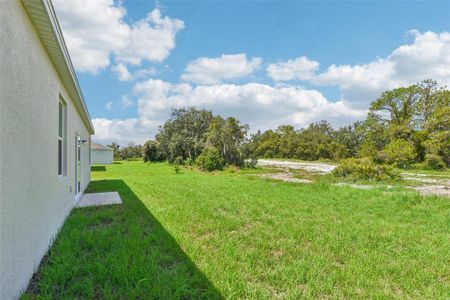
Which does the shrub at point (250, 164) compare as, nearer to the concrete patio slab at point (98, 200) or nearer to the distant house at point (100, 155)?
the concrete patio slab at point (98, 200)

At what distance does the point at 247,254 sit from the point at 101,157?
111 feet

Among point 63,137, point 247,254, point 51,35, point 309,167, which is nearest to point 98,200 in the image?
point 63,137

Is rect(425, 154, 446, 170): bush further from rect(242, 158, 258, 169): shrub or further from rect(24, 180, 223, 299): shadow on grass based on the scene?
rect(24, 180, 223, 299): shadow on grass

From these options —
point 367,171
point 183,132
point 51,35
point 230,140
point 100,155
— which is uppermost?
point 183,132

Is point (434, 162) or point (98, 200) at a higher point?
point (434, 162)

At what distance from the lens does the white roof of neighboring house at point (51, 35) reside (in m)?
2.58

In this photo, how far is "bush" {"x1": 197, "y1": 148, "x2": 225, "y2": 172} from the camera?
21566 millimetres

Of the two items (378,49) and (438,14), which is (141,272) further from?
(378,49)

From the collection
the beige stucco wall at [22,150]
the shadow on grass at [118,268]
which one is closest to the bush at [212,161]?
the shadow on grass at [118,268]

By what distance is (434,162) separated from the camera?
2166 centimetres

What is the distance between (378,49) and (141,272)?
13880 millimetres

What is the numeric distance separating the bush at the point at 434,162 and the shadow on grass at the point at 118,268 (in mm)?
25044

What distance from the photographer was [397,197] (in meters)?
7.57

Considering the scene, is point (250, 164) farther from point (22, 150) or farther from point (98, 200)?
point (22, 150)
